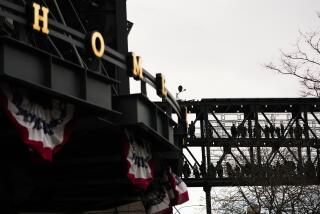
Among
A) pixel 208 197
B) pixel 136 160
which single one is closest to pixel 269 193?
pixel 208 197

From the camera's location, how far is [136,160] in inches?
953

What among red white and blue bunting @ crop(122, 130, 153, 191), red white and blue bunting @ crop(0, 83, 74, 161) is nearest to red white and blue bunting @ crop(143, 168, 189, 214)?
red white and blue bunting @ crop(122, 130, 153, 191)

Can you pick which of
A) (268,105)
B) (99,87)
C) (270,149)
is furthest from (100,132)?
(268,105)

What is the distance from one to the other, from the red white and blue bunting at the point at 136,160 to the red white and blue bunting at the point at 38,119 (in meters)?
3.56

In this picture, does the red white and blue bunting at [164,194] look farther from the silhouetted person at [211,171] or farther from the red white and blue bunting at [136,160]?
the silhouetted person at [211,171]

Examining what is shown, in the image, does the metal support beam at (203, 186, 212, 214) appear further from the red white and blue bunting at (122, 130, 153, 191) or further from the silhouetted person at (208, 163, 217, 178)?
the red white and blue bunting at (122, 130, 153, 191)

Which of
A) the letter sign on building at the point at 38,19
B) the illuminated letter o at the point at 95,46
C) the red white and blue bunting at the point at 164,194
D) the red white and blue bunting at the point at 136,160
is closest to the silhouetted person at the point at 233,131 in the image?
the red white and blue bunting at the point at 164,194

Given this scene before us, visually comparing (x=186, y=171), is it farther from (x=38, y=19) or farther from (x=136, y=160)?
(x=38, y=19)

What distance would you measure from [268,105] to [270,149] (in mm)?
9764

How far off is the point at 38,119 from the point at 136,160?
5.79 metres

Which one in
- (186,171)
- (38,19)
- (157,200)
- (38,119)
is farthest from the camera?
(186,171)

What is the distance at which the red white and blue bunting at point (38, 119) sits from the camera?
1816 centimetres

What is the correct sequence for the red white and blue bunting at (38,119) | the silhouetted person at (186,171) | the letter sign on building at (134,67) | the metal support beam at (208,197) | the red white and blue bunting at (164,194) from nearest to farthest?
1. the red white and blue bunting at (38,119)
2. the letter sign on building at (134,67)
3. the red white and blue bunting at (164,194)
4. the metal support beam at (208,197)
5. the silhouetted person at (186,171)

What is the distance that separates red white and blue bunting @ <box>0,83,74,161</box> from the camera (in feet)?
59.6
